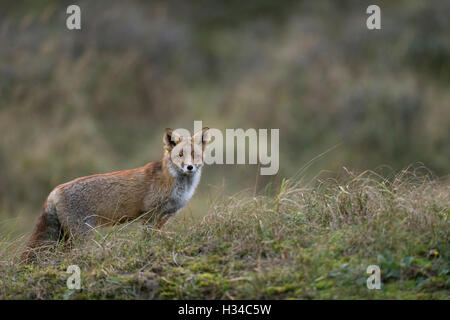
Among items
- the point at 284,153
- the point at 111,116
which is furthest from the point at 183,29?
the point at 284,153

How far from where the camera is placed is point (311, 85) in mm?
17109

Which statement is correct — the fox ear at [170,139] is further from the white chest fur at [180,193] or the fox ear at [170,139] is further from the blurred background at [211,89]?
the blurred background at [211,89]

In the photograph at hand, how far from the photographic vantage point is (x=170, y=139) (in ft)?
24.7

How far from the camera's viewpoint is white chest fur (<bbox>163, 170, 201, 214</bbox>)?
7.34 meters

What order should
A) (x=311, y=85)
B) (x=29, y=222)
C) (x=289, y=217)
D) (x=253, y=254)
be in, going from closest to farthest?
1. (x=253, y=254)
2. (x=289, y=217)
3. (x=29, y=222)
4. (x=311, y=85)

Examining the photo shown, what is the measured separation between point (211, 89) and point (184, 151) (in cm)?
1202

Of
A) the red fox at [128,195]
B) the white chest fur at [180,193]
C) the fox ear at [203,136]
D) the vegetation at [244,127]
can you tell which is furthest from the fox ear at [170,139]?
the vegetation at [244,127]

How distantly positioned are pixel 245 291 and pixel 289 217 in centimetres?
141

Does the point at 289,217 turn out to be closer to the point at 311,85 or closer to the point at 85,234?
the point at 85,234

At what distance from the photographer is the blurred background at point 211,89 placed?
14484 millimetres

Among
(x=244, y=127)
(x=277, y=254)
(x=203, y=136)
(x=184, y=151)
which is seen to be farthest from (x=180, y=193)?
(x=244, y=127)

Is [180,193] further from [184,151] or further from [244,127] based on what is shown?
[244,127]

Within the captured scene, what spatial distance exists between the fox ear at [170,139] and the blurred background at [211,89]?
5.19 m

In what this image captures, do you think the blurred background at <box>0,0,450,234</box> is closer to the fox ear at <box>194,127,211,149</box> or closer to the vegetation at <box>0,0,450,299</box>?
the vegetation at <box>0,0,450,299</box>
